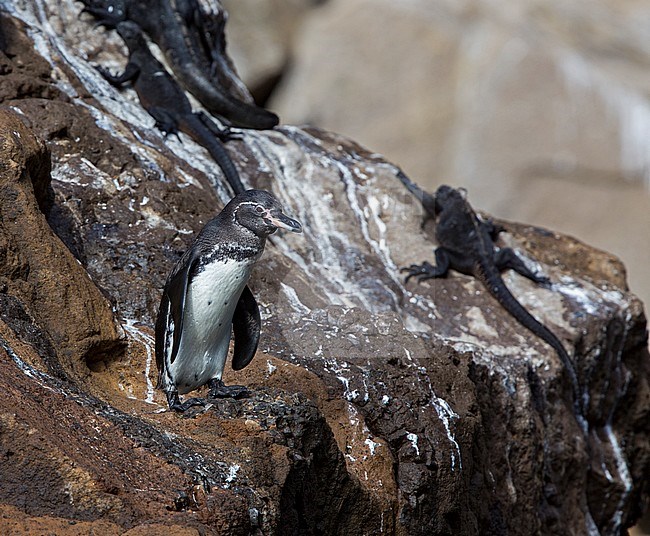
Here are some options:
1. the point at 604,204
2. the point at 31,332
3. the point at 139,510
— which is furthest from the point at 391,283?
the point at 604,204

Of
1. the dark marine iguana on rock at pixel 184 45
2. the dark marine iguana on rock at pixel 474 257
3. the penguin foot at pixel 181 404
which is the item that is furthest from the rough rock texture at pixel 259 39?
the penguin foot at pixel 181 404

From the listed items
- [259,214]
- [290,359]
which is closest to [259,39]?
[290,359]

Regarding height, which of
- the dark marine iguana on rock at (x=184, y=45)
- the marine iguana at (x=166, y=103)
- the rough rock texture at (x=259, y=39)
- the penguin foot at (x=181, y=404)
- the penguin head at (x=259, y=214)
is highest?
the rough rock texture at (x=259, y=39)

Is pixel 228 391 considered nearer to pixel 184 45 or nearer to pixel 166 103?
pixel 166 103

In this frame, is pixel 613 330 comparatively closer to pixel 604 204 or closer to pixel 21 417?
pixel 21 417

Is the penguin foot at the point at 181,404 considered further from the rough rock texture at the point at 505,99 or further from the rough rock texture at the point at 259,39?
the rough rock texture at the point at 259,39

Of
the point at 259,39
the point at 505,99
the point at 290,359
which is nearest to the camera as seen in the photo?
the point at 290,359
